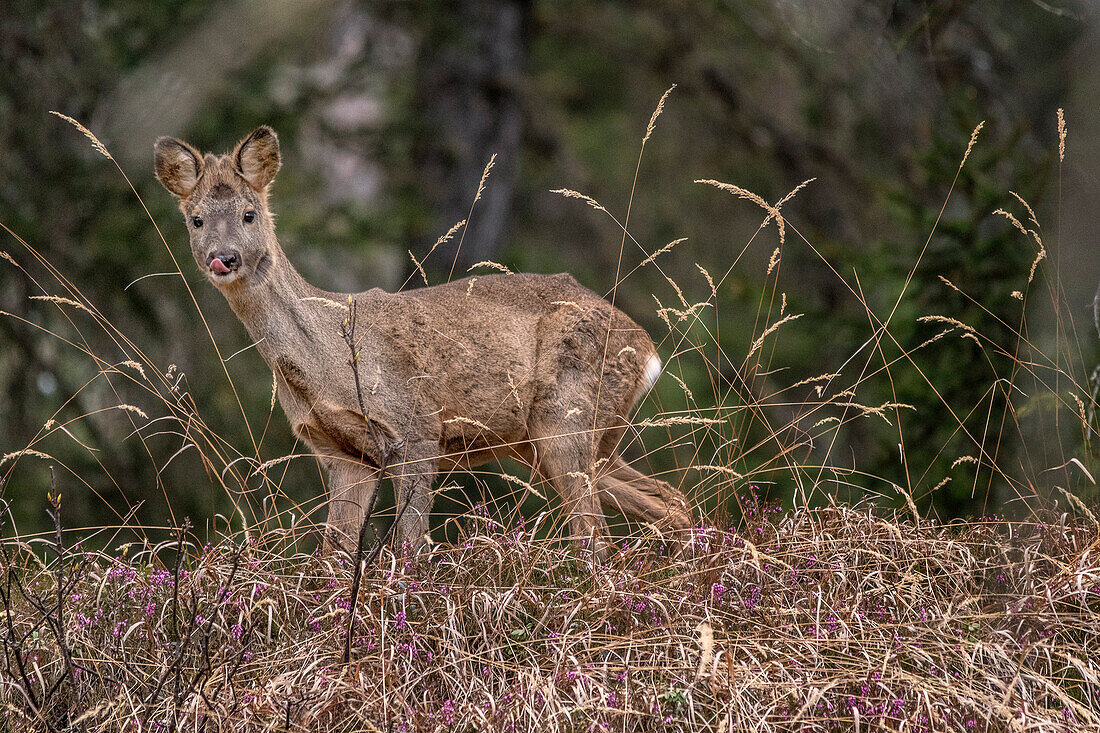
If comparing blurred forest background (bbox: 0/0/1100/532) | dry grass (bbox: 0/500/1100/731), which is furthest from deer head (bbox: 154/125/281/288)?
blurred forest background (bbox: 0/0/1100/532)

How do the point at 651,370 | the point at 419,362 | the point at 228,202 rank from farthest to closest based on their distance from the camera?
the point at 651,370 < the point at 419,362 < the point at 228,202

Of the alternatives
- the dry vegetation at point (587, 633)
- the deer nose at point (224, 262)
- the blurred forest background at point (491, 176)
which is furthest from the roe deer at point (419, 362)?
the blurred forest background at point (491, 176)

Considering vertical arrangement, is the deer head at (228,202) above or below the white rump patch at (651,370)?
above

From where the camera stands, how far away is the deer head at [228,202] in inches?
199

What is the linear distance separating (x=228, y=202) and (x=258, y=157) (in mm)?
310

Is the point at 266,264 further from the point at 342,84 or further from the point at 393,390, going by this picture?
the point at 342,84

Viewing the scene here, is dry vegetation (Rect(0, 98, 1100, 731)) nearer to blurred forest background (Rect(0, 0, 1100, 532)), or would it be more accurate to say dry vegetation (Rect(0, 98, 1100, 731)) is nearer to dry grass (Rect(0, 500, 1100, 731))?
dry grass (Rect(0, 500, 1100, 731))

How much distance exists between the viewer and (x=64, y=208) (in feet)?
25.6

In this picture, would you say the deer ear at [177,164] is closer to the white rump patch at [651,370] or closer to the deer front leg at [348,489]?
the deer front leg at [348,489]

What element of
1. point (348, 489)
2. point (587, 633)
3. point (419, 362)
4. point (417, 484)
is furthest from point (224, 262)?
point (587, 633)

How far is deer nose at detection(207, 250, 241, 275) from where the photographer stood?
16.3 feet

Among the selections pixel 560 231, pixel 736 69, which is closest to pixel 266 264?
pixel 560 231

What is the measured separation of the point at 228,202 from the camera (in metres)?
5.23

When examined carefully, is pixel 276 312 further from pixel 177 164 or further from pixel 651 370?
pixel 651 370
